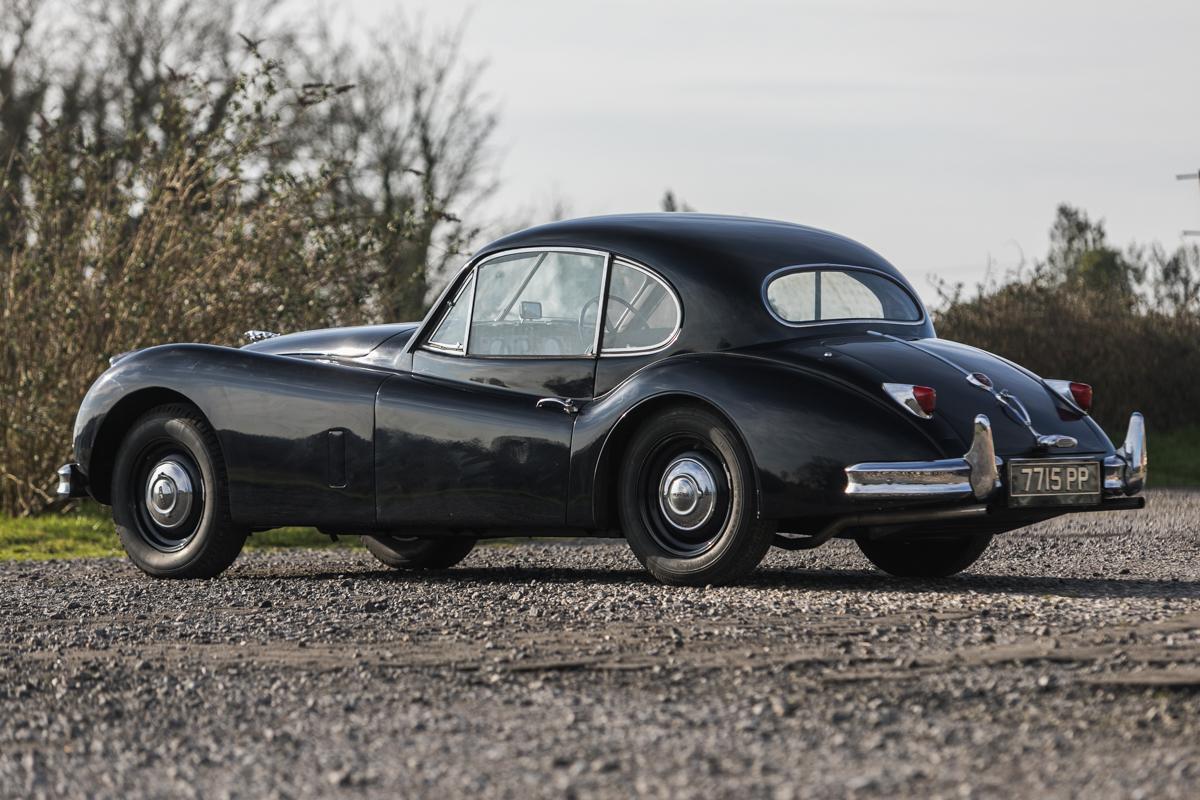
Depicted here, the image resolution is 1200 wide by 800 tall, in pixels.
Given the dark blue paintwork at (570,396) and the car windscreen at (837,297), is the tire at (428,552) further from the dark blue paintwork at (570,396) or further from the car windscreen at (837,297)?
the car windscreen at (837,297)

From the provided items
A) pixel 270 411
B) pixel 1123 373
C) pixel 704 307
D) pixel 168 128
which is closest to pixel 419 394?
pixel 270 411

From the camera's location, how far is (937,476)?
21.0ft

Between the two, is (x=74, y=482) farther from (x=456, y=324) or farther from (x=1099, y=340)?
(x=1099, y=340)

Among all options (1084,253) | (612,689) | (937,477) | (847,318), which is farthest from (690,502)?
(1084,253)

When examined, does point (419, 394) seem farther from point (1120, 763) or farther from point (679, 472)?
point (1120, 763)

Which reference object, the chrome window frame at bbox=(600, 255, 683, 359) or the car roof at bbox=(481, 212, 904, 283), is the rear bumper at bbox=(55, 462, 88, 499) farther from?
the chrome window frame at bbox=(600, 255, 683, 359)

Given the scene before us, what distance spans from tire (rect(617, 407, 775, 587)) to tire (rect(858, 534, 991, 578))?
4.32 ft

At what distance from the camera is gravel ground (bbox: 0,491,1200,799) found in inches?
148

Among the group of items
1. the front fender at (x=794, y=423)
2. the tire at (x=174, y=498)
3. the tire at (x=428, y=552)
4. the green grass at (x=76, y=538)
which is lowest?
the green grass at (x=76, y=538)

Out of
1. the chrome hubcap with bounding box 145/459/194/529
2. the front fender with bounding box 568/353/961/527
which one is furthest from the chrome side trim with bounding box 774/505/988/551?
Answer: the chrome hubcap with bounding box 145/459/194/529

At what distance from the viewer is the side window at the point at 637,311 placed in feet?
24.0

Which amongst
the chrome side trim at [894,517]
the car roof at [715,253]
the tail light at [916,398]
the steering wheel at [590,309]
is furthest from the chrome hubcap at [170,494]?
the tail light at [916,398]

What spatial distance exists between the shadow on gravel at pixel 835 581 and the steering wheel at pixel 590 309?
111 cm

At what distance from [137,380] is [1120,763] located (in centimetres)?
598
